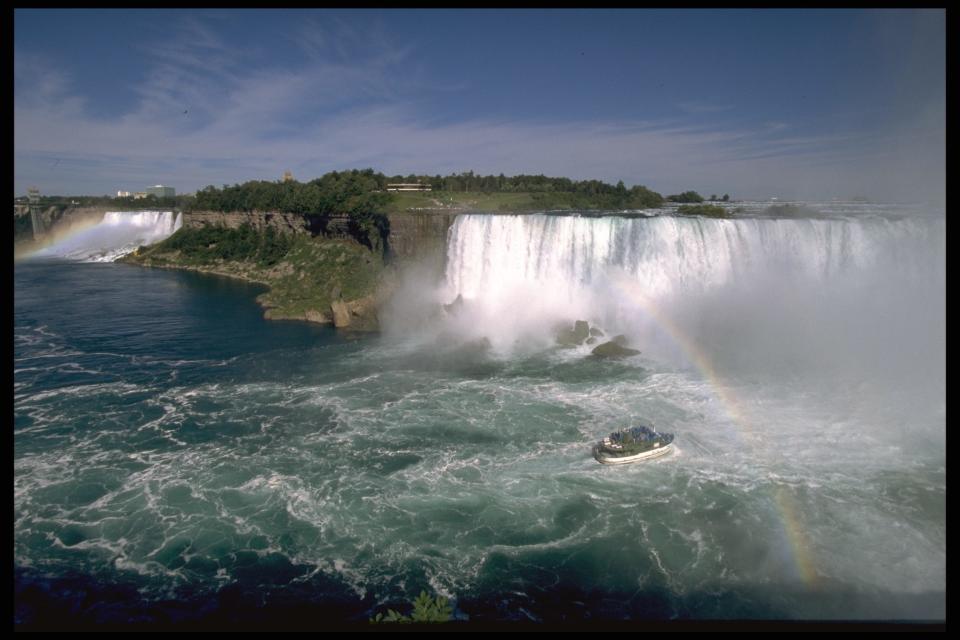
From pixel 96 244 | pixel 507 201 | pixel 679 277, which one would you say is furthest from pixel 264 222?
pixel 96 244

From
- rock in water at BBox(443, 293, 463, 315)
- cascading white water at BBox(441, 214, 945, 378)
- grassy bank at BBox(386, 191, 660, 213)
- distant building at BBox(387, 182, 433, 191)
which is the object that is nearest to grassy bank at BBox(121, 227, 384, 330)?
rock in water at BBox(443, 293, 463, 315)

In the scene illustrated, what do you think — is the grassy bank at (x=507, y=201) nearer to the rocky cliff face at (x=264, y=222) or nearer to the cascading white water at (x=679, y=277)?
the rocky cliff face at (x=264, y=222)

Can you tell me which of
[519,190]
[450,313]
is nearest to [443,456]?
[450,313]

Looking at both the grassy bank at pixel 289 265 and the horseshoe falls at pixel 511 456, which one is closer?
the horseshoe falls at pixel 511 456

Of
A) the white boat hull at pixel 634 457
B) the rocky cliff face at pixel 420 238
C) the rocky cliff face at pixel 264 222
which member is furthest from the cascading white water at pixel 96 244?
the rocky cliff face at pixel 420 238

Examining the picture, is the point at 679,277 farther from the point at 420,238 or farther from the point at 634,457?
the point at 634,457
